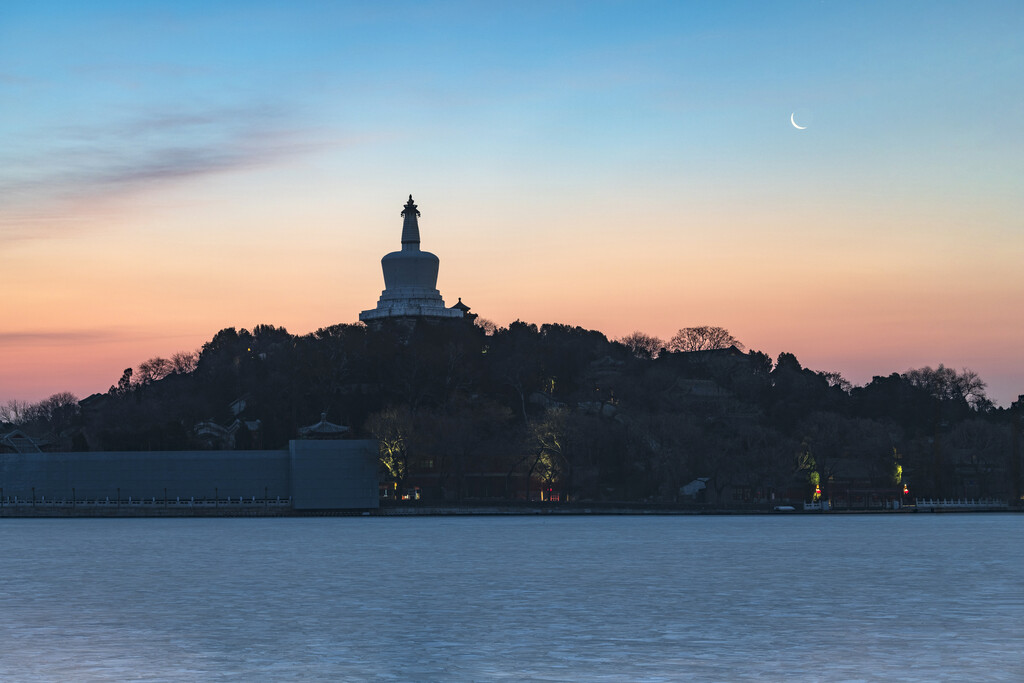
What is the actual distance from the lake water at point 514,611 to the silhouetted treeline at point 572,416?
144 ft

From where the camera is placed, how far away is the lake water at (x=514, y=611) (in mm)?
25953

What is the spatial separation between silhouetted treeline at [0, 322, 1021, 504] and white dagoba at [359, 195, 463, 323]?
6398 millimetres

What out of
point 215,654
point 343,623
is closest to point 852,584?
point 343,623

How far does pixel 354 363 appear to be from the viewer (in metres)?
140

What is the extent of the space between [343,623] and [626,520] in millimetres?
83351

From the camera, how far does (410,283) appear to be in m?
162

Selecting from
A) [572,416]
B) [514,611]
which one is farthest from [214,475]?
[514,611]

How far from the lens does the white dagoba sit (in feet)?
523

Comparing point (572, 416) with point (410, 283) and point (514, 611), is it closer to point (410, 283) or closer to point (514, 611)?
point (410, 283)

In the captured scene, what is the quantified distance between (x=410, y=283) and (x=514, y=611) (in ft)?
416

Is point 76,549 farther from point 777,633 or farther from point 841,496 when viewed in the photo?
point 841,496

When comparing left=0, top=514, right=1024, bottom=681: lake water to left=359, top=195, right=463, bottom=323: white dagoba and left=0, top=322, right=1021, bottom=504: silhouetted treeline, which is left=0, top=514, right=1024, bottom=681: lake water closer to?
left=0, top=322, right=1021, bottom=504: silhouetted treeline

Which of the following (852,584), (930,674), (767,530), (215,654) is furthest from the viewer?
(767,530)

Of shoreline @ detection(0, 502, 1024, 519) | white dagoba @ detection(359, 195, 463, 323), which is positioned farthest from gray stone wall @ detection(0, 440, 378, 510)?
white dagoba @ detection(359, 195, 463, 323)
